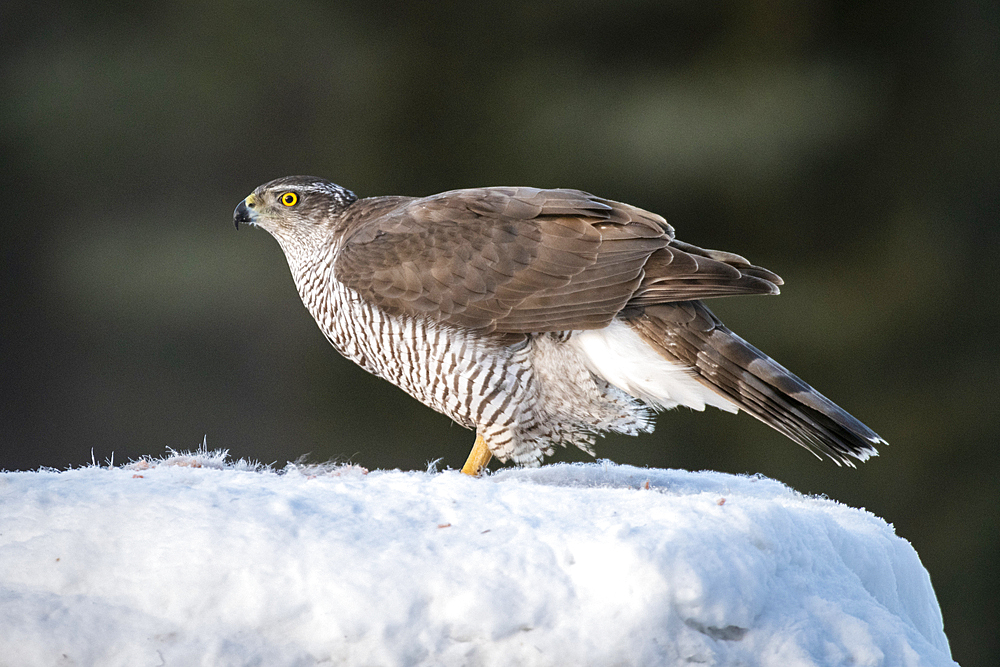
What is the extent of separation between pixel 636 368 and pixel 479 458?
0.28 metres

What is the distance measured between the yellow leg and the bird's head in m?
0.48

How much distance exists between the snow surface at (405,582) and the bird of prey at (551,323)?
1.16 feet

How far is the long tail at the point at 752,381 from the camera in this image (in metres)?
0.97

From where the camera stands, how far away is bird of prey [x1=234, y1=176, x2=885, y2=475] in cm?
103

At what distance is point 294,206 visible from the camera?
4.72 ft

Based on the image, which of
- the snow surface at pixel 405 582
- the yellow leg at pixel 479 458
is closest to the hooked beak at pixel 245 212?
the yellow leg at pixel 479 458

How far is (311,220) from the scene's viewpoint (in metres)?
1.43

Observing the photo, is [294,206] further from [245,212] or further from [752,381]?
[752,381]

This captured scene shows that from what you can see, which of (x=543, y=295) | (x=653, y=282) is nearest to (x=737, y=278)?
(x=653, y=282)

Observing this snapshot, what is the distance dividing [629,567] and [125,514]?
37 centimetres

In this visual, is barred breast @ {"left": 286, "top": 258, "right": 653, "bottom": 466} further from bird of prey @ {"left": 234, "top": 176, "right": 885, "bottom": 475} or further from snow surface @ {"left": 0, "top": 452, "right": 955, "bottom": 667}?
snow surface @ {"left": 0, "top": 452, "right": 955, "bottom": 667}

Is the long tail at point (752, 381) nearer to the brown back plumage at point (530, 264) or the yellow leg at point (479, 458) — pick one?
the brown back plumage at point (530, 264)

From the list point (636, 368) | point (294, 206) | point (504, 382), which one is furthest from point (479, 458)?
point (294, 206)

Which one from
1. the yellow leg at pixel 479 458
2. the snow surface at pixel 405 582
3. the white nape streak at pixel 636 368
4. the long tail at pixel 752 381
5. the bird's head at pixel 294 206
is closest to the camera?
A: the snow surface at pixel 405 582
